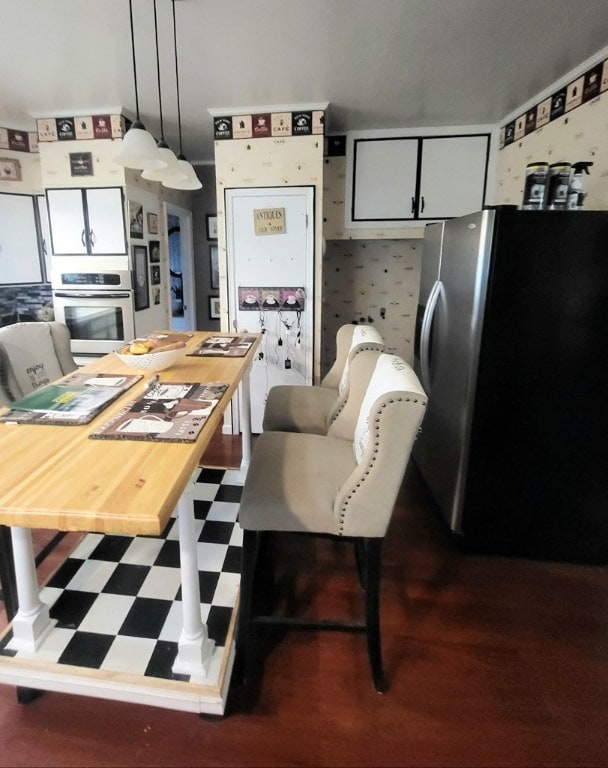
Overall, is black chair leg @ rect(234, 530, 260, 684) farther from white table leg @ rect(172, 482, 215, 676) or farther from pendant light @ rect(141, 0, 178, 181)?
pendant light @ rect(141, 0, 178, 181)

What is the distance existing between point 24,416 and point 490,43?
254 centimetres

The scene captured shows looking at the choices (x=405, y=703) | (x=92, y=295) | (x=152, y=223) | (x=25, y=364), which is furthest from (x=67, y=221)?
(x=405, y=703)

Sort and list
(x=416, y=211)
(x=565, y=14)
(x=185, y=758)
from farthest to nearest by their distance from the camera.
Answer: (x=416, y=211) → (x=565, y=14) → (x=185, y=758)

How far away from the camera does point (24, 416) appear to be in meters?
1.32

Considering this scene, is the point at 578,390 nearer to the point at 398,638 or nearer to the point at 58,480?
the point at 398,638

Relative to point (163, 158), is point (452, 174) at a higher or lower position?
higher

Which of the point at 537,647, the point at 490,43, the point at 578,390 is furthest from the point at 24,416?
the point at 490,43

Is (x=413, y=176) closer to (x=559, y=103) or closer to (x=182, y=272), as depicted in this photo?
(x=559, y=103)

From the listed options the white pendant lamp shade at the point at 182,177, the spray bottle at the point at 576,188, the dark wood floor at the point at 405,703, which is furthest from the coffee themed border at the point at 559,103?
the dark wood floor at the point at 405,703

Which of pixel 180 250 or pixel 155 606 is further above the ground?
pixel 180 250

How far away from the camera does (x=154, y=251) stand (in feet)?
12.5

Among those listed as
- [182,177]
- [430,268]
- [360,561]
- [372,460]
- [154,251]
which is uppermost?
[182,177]

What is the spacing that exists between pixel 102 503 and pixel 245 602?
77cm

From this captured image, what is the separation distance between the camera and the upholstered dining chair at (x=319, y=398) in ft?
6.55
